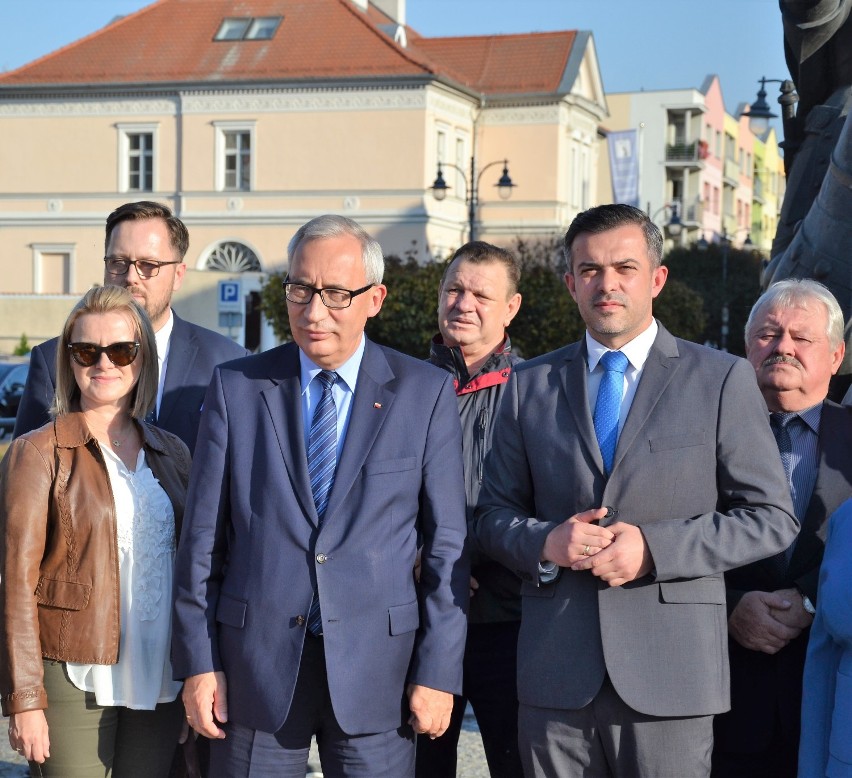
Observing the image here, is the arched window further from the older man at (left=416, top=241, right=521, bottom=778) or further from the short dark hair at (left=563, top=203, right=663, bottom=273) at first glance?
the short dark hair at (left=563, top=203, right=663, bottom=273)

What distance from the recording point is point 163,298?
15.0 ft

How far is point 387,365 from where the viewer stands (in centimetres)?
368

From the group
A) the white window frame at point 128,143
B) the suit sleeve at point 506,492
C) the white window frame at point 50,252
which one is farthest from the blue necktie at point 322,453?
the white window frame at point 50,252

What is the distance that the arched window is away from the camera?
142 ft

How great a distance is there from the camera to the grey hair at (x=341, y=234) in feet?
11.6

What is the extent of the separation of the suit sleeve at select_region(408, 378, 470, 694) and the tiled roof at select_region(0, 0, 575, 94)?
39242mm

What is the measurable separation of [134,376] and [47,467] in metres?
0.43

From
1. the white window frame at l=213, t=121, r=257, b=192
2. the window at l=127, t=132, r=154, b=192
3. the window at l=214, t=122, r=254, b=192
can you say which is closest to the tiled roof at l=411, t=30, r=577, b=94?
the white window frame at l=213, t=121, r=257, b=192

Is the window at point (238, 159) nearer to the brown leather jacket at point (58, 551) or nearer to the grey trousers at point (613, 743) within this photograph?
the brown leather jacket at point (58, 551)

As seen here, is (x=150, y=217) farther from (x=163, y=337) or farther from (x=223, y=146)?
(x=223, y=146)

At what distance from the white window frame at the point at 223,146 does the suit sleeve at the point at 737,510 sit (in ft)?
135

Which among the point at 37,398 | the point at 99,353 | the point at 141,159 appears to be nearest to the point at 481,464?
the point at 99,353

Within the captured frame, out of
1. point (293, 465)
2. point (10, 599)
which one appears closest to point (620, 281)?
point (293, 465)

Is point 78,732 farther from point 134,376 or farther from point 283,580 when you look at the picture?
point 134,376
